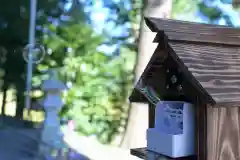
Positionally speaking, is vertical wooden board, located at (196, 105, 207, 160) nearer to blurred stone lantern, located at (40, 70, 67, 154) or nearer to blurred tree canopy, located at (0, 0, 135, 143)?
blurred stone lantern, located at (40, 70, 67, 154)

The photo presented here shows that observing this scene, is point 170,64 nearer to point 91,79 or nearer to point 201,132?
point 201,132

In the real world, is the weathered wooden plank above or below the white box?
above

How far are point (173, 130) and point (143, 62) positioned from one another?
1.74m

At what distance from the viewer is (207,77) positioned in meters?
0.71

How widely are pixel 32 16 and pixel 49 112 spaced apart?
4.56 ft

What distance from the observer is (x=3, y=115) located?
306cm

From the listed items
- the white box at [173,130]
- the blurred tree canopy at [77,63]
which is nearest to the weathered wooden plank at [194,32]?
the white box at [173,130]

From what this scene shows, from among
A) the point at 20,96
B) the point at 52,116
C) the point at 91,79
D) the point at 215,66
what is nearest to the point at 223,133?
the point at 215,66

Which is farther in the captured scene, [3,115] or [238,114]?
[3,115]

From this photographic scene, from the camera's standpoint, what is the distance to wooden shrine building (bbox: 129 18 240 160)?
0.70 m

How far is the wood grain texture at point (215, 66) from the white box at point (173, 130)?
4.3 inches

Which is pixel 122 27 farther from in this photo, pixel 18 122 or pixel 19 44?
pixel 18 122

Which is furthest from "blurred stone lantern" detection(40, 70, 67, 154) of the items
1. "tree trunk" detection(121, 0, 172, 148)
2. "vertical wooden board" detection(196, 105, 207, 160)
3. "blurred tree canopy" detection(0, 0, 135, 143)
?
"vertical wooden board" detection(196, 105, 207, 160)

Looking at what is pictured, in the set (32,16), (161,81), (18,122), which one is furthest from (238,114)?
(32,16)
